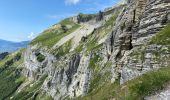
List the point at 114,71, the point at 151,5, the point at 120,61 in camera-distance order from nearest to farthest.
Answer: the point at 151,5
the point at 120,61
the point at 114,71

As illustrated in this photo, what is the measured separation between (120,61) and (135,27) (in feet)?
30.5

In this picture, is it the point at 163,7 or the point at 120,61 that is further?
the point at 120,61

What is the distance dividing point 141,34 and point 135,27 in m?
5.48

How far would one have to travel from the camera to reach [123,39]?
80.2 metres

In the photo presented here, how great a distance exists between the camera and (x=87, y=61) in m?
195

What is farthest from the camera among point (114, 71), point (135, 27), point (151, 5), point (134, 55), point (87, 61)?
point (87, 61)

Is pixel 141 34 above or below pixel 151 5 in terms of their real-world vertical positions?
below

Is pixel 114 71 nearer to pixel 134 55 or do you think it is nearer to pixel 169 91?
pixel 134 55

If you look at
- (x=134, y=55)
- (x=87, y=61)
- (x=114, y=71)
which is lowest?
(x=87, y=61)

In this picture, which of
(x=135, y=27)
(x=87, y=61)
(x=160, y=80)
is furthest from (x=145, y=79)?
(x=87, y=61)

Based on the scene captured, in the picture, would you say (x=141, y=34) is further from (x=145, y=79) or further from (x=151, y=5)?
(x=145, y=79)

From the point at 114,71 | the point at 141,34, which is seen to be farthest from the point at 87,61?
the point at 141,34

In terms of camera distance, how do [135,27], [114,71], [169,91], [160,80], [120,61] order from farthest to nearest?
[114,71] < [120,61] < [135,27] < [160,80] < [169,91]

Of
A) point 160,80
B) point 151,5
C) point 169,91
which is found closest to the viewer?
point 169,91
